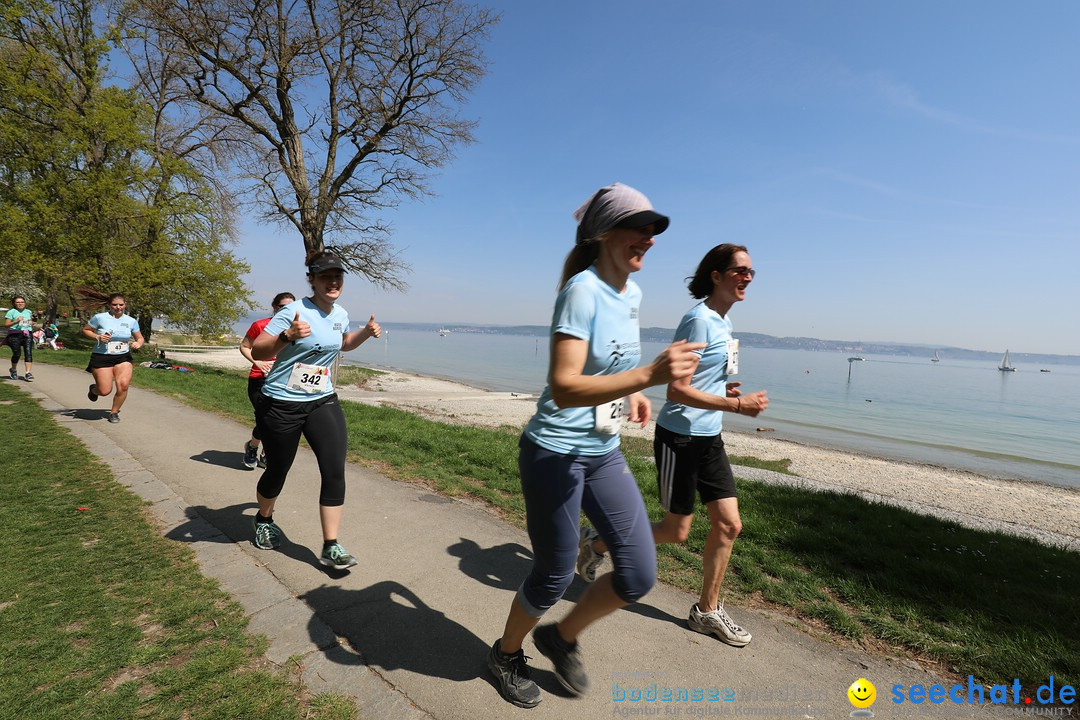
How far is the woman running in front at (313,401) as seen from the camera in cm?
341

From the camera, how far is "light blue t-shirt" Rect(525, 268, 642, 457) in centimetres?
184

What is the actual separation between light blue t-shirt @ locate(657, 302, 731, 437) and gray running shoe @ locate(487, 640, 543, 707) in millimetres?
1405

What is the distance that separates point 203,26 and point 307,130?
12.9 ft

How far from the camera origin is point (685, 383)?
8.95 feet

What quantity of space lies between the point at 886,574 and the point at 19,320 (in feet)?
54.1

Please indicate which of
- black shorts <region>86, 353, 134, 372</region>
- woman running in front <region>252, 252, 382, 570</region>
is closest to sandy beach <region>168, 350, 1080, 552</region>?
woman running in front <region>252, 252, 382, 570</region>

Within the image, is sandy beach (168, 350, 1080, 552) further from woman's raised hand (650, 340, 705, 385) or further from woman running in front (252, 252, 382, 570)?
woman's raised hand (650, 340, 705, 385)

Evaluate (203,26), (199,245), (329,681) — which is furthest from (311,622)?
(199,245)

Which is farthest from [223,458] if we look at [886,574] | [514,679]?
[886,574]

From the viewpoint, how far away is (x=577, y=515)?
80.7 inches

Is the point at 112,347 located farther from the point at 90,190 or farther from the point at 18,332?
the point at 90,190

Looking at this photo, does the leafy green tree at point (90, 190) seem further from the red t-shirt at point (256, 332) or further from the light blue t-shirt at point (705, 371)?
the light blue t-shirt at point (705, 371)

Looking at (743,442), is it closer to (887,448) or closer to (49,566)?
(887,448)

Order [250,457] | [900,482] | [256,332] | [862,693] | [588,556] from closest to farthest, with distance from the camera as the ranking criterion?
[862,693] < [588,556] < [256,332] < [250,457] < [900,482]
